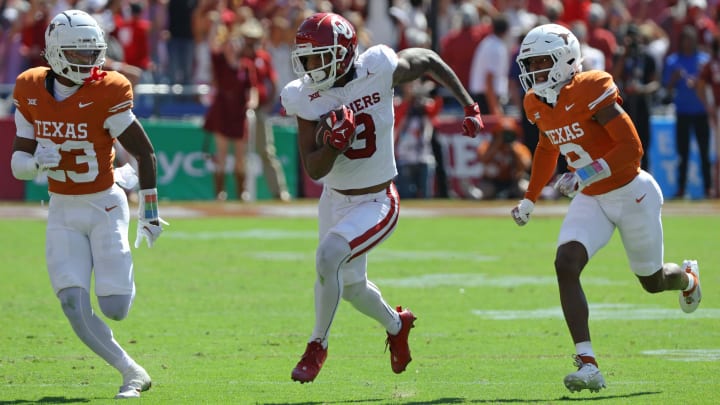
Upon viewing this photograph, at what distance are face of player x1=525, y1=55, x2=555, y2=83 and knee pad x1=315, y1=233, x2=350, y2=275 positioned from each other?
1283mm

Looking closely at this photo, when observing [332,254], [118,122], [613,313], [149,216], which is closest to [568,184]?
[332,254]

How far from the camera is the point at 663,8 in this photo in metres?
22.5

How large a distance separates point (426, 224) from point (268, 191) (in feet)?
11.5

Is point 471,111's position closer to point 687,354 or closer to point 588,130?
point 588,130

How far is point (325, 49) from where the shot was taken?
271 inches

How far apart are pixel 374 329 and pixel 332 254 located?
88.5 inches

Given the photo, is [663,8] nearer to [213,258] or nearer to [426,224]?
[426,224]

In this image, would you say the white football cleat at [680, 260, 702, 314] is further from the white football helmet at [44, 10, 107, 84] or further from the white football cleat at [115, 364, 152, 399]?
the white football helmet at [44, 10, 107, 84]

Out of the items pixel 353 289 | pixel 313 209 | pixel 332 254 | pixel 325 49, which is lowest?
pixel 313 209

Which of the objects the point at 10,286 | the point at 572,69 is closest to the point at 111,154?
the point at 572,69

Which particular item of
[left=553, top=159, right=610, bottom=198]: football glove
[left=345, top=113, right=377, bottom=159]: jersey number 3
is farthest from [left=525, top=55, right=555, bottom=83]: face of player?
[left=345, top=113, right=377, bottom=159]: jersey number 3

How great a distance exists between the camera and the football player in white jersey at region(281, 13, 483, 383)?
680cm

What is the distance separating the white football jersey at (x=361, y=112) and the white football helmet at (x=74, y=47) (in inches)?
38.0

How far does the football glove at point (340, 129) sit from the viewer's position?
6602mm
